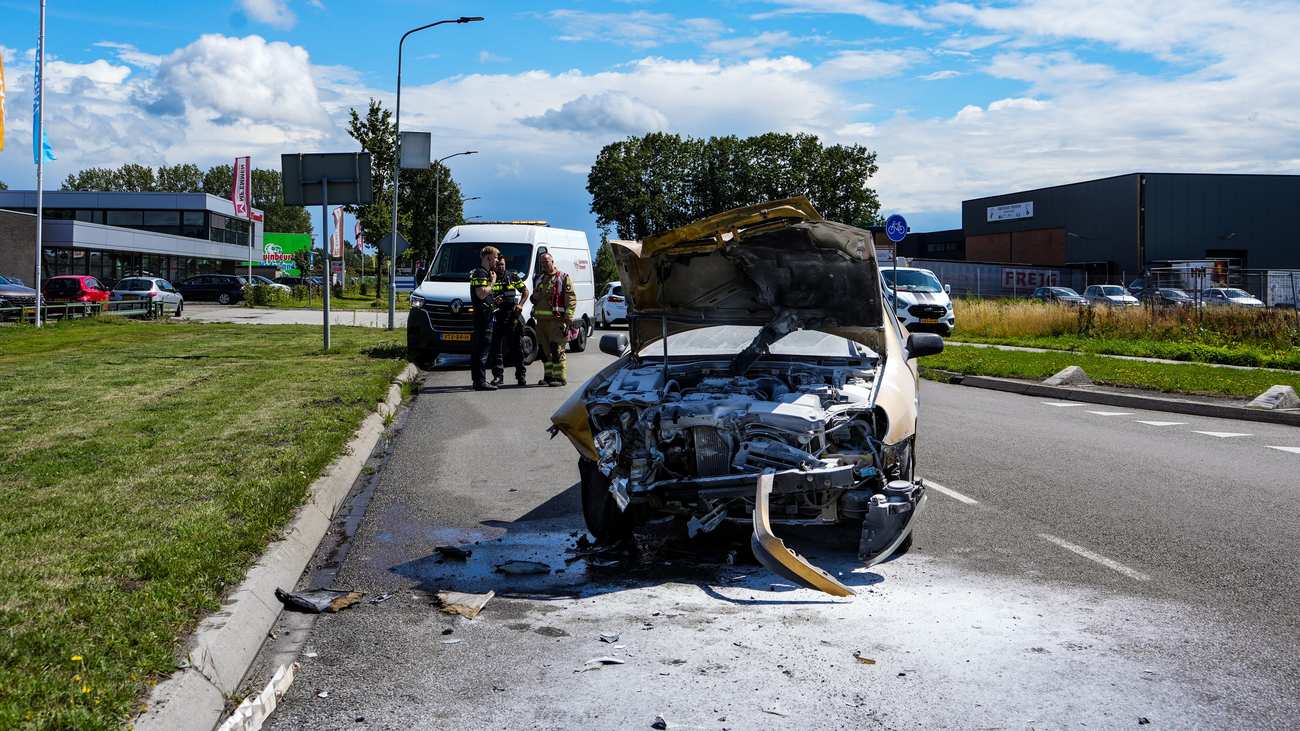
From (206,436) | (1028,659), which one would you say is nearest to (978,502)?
(1028,659)

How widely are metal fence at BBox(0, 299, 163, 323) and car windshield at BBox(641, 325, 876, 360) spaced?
29.4 meters

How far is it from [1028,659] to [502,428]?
7.92m

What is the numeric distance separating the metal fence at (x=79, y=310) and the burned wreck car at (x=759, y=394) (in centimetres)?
2962

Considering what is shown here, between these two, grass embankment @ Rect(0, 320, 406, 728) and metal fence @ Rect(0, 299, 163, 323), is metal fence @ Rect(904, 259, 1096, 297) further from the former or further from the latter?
grass embankment @ Rect(0, 320, 406, 728)

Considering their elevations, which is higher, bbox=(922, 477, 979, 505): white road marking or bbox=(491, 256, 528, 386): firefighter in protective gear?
bbox=(491, 256, 528, 386): firefighter in protective gear

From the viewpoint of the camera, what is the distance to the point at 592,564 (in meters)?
6.09

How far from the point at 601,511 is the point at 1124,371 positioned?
13744 millimetres

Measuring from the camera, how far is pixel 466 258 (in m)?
20.3

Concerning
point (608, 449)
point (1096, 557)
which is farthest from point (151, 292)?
point (1096, 557)

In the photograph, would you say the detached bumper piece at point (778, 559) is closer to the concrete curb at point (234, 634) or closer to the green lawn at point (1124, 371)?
the concrete curb at point (234, 634)

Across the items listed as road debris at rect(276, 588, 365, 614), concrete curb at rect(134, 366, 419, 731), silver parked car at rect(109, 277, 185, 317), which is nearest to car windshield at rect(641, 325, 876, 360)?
concrete curb at rect(134, 366, 419, 731)

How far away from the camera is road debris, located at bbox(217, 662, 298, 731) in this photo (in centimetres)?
373

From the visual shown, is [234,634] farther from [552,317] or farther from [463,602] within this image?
[552,317]

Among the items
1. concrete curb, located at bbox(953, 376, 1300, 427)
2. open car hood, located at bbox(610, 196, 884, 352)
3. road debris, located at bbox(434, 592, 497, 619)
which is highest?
open car hood, located at bbox(610, 196, 884, 352)
